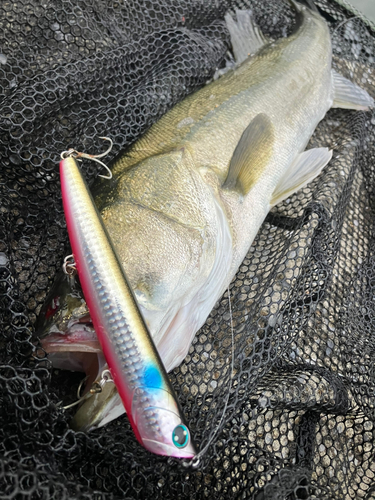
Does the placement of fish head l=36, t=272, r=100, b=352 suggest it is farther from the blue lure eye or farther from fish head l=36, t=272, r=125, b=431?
the blue lure eye

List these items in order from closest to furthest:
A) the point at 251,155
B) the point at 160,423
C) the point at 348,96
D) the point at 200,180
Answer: the point at 160,423
the point at 200,180
the point at 251,155
the point at 348,96

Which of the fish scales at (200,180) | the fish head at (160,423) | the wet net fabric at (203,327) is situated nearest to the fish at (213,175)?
the fish scales at (200,180)

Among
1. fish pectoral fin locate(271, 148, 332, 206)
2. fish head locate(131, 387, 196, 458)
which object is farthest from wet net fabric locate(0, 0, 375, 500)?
fish head locate(131, 387, 196, 458)

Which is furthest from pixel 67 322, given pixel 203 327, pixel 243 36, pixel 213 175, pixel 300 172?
pixel 243 36

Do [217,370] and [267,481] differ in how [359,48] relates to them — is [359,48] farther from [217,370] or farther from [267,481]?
[267,481]

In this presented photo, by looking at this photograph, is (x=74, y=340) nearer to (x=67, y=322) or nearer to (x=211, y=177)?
(x=67, y=322)

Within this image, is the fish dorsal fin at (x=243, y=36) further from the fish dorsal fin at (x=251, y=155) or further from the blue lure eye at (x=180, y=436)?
the blue lure eye at (x=180, y=436)
